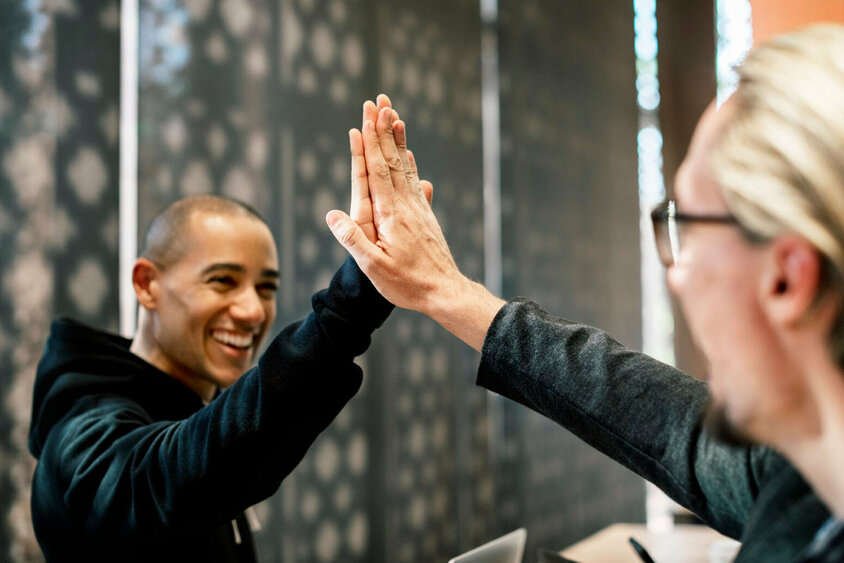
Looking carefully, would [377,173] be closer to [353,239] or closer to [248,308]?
[353,239]

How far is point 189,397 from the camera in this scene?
184 cm

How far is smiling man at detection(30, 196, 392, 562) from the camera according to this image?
1242 millimetres

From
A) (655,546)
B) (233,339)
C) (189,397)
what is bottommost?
(655,546)

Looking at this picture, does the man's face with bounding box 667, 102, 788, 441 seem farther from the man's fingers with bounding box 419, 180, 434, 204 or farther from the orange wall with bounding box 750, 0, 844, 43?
the orange wall with bounding box 750, 0, 844, 43

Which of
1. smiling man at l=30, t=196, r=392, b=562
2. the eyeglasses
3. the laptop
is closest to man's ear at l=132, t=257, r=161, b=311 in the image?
smiling man at l=30, t=196, r=392, b=562

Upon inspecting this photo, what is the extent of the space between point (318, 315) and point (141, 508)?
433 mm

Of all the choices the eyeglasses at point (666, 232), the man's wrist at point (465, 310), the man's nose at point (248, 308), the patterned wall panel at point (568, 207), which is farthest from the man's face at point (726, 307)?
the patterned wall panel at point (568, 207)

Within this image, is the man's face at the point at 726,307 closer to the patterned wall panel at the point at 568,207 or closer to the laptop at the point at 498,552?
the laptop at the point at 498,552

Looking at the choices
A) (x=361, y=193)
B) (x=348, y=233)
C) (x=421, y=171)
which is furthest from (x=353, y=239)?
(x=421, y=171)

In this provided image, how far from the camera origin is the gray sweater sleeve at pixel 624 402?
1.16 meters

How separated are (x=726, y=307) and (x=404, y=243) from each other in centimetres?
64

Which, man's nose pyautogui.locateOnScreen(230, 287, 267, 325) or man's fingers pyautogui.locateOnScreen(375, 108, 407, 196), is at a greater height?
man's fingers pyautogui.locateOnScreen(375, 108, 407, 196)

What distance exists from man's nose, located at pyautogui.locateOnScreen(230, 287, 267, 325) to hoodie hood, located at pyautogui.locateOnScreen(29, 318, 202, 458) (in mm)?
202

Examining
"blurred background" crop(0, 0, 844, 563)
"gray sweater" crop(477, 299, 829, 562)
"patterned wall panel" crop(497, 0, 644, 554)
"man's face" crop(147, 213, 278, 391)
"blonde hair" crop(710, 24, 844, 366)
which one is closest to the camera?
"blonde hair" crop(710, 24, 844, 366)
